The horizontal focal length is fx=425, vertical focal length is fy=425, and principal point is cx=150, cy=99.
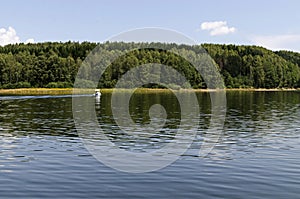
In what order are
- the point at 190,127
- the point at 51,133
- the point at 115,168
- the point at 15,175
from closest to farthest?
the point at 15,175 → the point at 115,168 → the point at 51,133 → the point at 190,127

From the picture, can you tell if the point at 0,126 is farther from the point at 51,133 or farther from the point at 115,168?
the point at 115,168

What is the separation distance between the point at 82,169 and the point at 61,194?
5059mm

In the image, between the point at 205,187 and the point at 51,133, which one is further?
the point at 51,133

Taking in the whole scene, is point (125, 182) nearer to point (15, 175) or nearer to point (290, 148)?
point (15, 175)

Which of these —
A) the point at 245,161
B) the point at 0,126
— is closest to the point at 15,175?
the point at 245,161

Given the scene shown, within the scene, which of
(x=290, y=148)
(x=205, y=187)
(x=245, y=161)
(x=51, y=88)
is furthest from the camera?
(x=51, y=88)

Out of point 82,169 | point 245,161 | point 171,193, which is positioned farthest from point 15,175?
point 245,161

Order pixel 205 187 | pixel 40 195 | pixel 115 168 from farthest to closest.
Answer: pixel 115 168
pixel 205 187
pixel 40 195

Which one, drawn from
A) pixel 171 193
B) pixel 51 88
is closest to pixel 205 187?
pixel 171 193

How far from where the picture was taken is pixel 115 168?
24922 mm

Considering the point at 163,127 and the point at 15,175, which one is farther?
the point at 163,127

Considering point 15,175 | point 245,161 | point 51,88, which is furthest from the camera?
point 51,88

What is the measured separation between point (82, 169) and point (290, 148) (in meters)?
16.2

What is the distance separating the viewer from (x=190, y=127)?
47.0 metres
